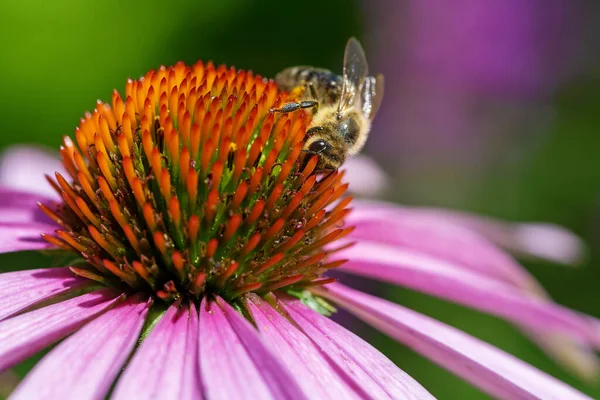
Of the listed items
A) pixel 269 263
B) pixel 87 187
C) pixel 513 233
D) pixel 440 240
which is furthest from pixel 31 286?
pixel 513 233

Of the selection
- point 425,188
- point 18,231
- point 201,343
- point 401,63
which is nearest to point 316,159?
point 201,343

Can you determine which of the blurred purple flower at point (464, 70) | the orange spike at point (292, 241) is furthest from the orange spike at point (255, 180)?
the blurred purple flower at point (464, 70)

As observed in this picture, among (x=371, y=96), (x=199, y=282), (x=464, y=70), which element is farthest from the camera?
(x=464, y=70)

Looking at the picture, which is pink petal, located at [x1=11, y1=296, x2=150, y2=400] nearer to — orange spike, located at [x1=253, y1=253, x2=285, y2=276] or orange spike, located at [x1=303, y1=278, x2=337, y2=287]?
orange spike, located at [x1=253, y1=253, x2=285, y2=276]

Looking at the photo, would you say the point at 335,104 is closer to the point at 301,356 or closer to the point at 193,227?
the point at 193,227

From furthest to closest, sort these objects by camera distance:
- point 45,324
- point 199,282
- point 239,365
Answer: point 199,282 → point 45,324 → point 239,365

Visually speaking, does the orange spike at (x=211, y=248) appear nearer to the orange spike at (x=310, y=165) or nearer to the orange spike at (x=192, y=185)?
the orange spike at (x=192, y=185)
